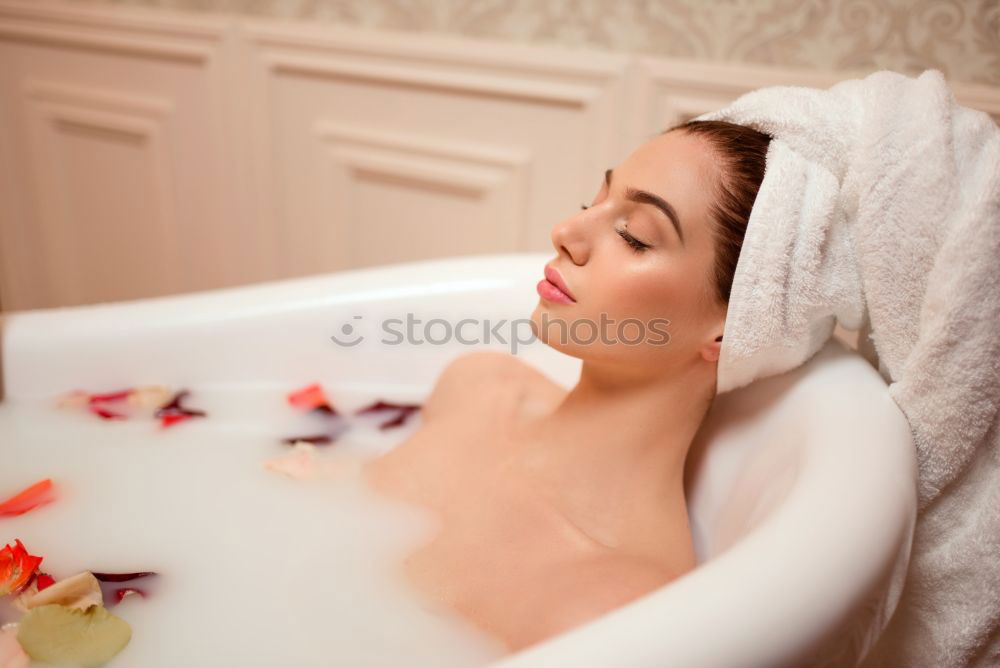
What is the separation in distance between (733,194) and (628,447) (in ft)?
1.05

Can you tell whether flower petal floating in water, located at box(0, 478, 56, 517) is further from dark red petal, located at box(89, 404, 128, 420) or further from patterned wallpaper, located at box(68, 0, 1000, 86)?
patterned wallpaper, located at box(68, 0, 1000, 86)

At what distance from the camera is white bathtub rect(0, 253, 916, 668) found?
2.15ft

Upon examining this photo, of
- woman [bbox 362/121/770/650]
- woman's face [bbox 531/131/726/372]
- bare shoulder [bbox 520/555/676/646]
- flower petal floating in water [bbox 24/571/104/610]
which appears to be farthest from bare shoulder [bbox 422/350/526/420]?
flower petal floating in water [bbox 24/571/104/610]

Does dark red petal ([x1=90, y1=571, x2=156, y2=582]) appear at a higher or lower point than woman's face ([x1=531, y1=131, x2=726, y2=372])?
lower

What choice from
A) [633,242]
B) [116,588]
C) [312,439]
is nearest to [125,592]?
[116,588]

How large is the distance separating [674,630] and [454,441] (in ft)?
2.01

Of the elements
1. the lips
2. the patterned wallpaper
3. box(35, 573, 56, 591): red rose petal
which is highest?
the patterned wallpaper

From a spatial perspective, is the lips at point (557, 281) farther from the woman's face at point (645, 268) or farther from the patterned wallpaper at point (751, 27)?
the patterned wallpaper at point (751, 27)

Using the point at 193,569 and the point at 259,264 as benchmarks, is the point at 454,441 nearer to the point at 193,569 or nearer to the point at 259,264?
the point at 193,569

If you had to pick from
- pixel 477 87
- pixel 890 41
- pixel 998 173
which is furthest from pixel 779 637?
pixel 477 87

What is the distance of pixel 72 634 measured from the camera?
0.91 meters

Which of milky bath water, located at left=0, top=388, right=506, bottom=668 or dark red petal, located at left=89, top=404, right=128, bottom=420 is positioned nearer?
milky bath water, located at left=0, top=388, right=506, bottom=668

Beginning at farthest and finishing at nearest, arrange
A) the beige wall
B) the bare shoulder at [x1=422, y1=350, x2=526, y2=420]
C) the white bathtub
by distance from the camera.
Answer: the beige wall
the bare shoulder at [x1=422, y1=350, x2=526, y2=420]
the white bathtub

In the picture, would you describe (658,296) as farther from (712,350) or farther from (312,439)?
(312,439)
